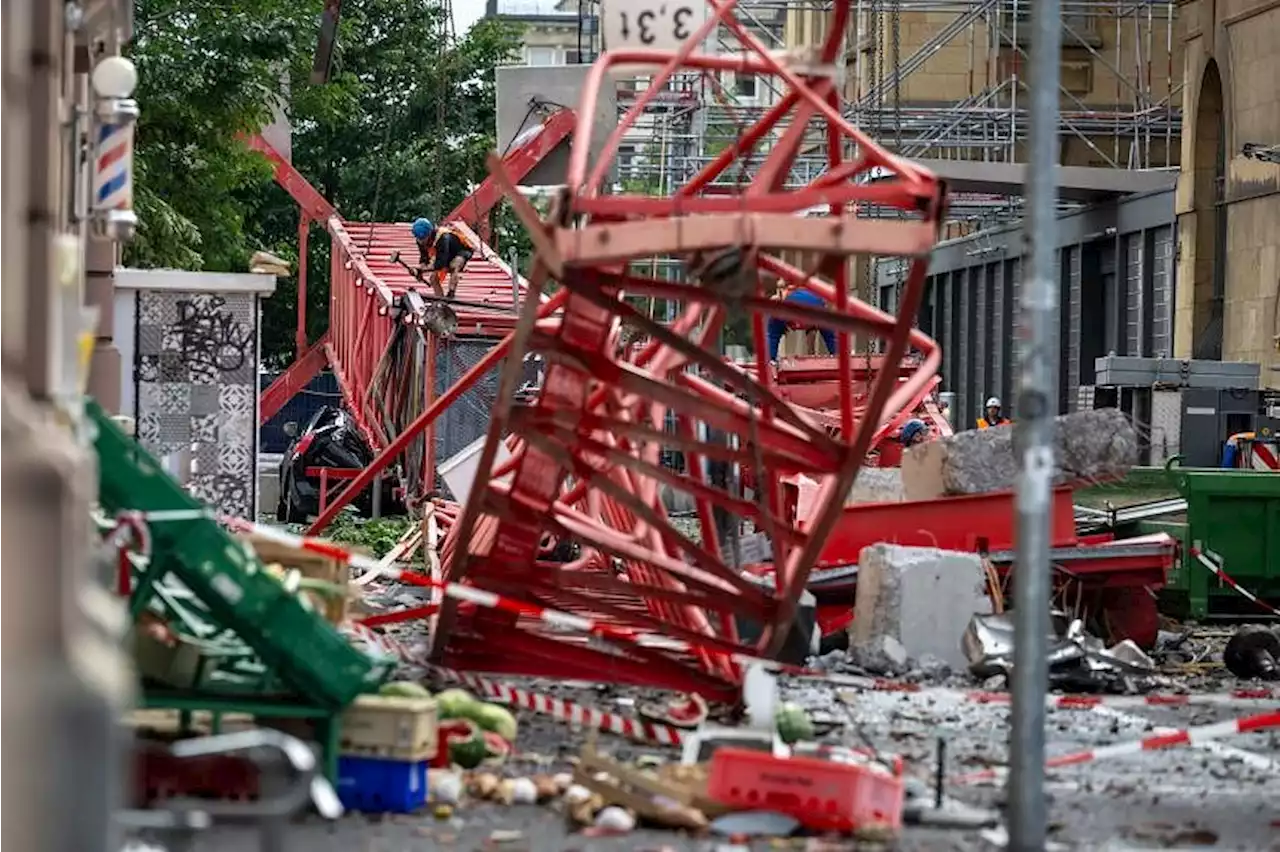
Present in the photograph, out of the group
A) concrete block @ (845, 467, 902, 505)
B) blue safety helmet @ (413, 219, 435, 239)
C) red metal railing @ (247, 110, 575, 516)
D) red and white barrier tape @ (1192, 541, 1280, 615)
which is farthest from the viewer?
blue safety helmet @ (413, 219, 435, 239)

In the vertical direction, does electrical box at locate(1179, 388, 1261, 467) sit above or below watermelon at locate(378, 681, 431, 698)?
above

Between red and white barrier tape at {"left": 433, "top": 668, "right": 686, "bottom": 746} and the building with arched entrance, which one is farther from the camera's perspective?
the building with arched entrance

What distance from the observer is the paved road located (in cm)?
1122

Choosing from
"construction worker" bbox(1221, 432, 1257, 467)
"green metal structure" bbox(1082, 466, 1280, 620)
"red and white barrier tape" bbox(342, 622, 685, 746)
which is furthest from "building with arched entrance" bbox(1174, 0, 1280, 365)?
"red and white barrier tape" bbox(342, 622, 685, 746)

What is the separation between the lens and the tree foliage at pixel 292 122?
31141 mm

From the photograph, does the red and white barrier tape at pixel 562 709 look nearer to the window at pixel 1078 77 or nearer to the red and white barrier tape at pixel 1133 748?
the red and white barrier tape at pixel 1133 748

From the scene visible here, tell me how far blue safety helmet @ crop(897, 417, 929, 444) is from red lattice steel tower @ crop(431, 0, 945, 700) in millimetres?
12122

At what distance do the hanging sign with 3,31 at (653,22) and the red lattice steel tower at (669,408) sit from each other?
0.13m

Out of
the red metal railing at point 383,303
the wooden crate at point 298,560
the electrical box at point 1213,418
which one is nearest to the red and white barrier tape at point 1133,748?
the wooden crate at point 298,560

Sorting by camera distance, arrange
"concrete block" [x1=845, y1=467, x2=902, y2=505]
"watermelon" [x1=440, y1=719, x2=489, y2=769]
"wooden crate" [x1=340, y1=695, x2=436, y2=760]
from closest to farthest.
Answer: "wooden crate" [x1=340, y1=695, x2=436, y2=760] < "watermelon" [x1=440, y1=719, x2=489, y2=769] < "concrete block" [x1=845, y1=467, x2=902, y2=505]

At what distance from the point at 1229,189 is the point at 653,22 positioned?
93.2 feet

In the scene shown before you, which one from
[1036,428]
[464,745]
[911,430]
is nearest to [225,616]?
[464,745]

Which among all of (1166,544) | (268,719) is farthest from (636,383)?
(1166,544)

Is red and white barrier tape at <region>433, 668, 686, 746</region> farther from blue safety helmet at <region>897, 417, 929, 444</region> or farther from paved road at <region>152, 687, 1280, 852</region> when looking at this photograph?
blue safety helmet at <region>897, 417, 929, 444</region>
